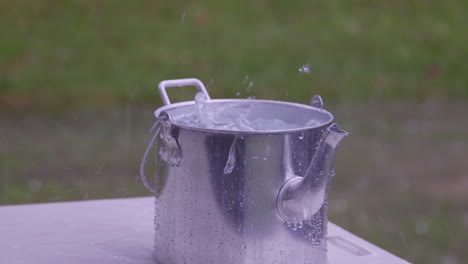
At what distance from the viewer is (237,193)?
100 cm

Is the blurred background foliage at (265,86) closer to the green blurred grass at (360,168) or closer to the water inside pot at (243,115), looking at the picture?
the green blurred grass at (360,168)

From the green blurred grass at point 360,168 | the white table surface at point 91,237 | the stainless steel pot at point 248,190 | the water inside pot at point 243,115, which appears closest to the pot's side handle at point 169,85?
the water inside pot at point 243,115

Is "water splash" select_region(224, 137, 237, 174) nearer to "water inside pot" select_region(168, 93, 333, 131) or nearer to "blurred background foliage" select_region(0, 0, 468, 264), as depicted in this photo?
"water inside pot" select_region(168, 93, 333, 131)

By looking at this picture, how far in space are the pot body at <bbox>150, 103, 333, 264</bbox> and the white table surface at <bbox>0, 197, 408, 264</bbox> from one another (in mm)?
173

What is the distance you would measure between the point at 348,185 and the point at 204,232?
103 inches

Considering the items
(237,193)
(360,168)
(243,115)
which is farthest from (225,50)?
(237,193)

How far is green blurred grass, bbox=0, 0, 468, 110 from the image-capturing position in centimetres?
492

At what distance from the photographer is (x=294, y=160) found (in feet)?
3.32

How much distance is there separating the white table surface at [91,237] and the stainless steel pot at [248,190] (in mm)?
175

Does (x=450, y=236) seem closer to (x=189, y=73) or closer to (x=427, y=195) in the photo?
(x=427, y=195)

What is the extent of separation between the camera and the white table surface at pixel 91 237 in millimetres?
1173

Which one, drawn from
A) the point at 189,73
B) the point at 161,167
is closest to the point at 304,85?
the point at 189,73

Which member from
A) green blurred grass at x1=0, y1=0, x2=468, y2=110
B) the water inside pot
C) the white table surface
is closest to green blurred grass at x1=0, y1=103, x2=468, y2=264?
green blurred grass at x1=0, y1=0, x2=468, y2=110

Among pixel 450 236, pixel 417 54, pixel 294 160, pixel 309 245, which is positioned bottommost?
pixel 450 236
